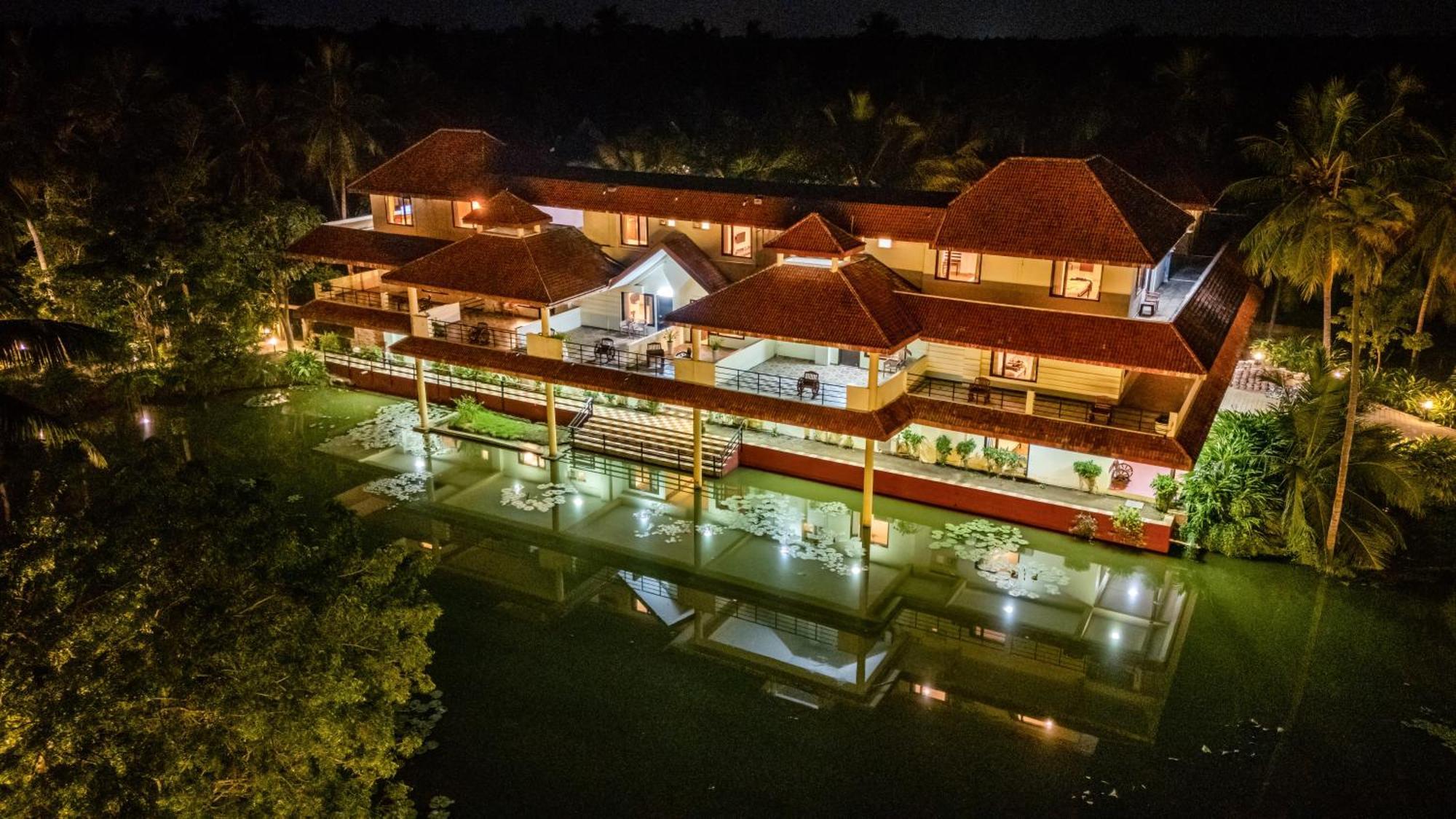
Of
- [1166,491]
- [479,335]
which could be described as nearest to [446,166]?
[479,335]

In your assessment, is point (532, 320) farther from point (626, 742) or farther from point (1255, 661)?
point (1255, 661)

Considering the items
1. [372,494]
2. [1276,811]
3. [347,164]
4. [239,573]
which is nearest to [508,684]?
[239,573]

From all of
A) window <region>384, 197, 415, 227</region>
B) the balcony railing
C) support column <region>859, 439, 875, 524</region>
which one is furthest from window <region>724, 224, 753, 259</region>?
window <region>384, 197, 415, 227</region>

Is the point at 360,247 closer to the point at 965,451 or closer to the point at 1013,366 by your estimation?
the point at 965,451

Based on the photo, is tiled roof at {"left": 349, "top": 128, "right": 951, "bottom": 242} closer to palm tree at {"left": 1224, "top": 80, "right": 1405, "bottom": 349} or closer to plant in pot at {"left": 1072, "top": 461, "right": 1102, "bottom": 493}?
plant in pot at {"left": 1072, "top": 461, "right": 1102, "bottom": 493}

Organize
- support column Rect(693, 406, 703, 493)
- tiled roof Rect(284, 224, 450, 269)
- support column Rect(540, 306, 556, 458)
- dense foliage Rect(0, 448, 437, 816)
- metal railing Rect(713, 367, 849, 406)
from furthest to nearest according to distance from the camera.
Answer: tiled roof Rect(284, 224, 450, 269)
support column Rect(540, 306, 556, 458)
support column Rect(693, 406, 703, 493)
metal railing Rect(713, 367, 849, 406)
dense foliage Rect(0, 448, 437, 816)
